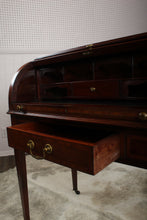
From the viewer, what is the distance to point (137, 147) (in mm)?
721

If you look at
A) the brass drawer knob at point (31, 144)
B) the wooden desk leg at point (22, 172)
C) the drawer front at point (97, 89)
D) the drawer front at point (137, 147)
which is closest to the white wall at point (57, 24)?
the drawer front at point (97, 89)

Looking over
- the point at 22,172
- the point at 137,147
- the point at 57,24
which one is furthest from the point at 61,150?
the point at 57,24

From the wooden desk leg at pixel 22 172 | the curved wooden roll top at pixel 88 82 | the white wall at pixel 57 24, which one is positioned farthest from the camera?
the white wall at pixel 57 24

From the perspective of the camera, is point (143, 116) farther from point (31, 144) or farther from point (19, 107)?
point (19, 107)

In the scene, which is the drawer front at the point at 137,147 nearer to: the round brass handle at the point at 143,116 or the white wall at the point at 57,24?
the round brass handle at the point at 143,116

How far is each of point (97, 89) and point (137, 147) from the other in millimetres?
628

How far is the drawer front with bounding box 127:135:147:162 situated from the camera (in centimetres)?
70

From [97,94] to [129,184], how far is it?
1009 mm

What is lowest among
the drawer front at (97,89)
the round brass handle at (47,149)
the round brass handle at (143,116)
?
the round brass handle at (47,149)

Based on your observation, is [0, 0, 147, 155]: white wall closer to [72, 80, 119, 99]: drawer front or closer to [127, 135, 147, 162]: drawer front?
[72, 80, 119, 99]: drawer front

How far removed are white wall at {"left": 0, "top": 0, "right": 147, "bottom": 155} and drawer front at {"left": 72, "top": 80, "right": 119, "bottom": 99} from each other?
1.48m

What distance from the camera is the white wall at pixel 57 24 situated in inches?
95.4

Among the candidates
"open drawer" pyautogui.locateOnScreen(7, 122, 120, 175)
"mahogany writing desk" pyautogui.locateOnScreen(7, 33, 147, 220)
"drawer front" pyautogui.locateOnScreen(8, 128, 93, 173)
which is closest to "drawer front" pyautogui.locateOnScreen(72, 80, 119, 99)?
"mahogany writing desk" pyautogui.locateOnScreen(7, 33, 147, 220)

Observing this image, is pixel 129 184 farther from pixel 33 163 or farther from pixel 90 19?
pixel 90 19
